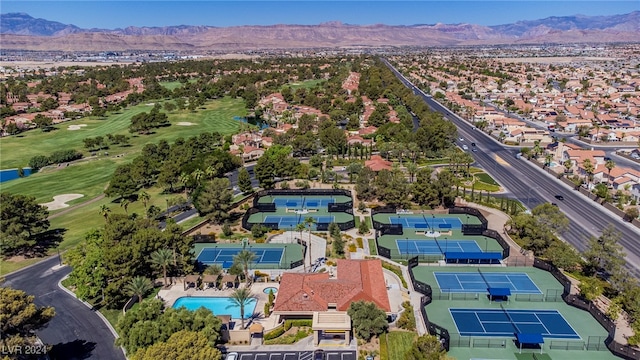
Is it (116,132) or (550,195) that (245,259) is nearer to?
(550,195)

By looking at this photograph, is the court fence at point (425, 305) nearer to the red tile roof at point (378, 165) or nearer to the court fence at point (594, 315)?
the court fence at point (594, 315)

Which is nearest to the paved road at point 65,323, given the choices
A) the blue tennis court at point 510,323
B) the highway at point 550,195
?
the blue tennis court at point 510,323

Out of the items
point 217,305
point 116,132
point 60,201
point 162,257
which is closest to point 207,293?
point 217,305

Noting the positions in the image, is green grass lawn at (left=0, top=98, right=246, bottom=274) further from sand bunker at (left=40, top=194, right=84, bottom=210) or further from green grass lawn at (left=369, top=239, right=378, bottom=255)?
green grass lawn at (left=369, top=239, right=378, bottom=255)

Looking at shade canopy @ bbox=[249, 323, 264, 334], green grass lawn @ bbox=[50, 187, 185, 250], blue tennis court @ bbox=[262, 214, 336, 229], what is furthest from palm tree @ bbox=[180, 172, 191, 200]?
shade canopy @ bbox=[249, 323, 264, 334]

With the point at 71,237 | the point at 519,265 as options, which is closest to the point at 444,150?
the point at 519,265

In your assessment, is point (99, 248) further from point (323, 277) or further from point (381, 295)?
Result: point (381, 295)
